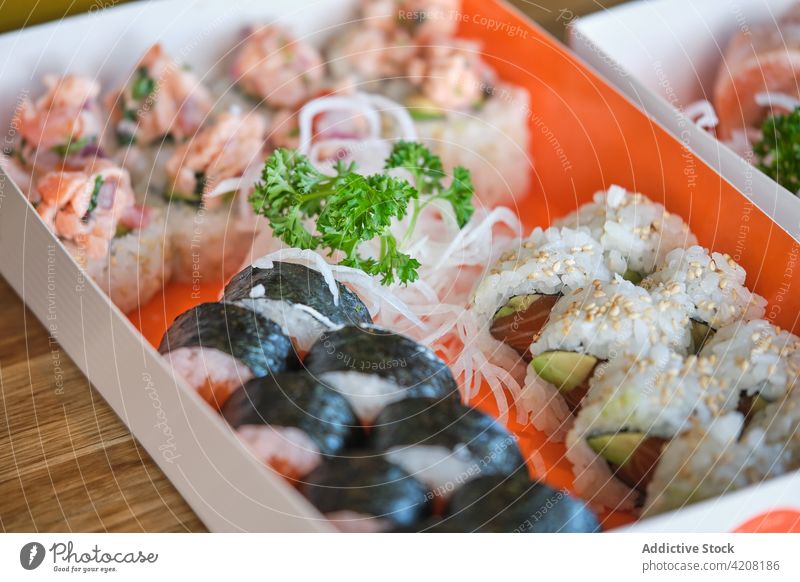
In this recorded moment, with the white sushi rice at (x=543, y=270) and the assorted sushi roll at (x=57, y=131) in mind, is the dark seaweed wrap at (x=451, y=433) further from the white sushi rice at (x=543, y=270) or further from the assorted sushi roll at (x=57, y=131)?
the assorted sushi roll at (x=57, y=131)

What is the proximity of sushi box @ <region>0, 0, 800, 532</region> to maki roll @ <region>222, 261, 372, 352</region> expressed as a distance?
21 centimetres

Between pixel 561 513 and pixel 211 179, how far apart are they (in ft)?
3.71

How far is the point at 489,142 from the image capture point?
78.4 inches

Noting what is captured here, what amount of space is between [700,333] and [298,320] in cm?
67

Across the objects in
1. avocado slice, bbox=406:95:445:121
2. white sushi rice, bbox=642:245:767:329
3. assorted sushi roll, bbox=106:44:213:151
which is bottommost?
white sushi rice, bbox=642:245:767:329

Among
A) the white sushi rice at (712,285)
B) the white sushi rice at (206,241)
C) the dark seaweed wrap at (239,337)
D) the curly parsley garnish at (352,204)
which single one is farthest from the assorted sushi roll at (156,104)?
the white sushi rice at (712,285)

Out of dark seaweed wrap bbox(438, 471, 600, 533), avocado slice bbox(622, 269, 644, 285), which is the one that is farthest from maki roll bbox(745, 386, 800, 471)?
avocado slice bbox(622, 269, 644, 285)

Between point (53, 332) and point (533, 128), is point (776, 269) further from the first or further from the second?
point (53, 332)

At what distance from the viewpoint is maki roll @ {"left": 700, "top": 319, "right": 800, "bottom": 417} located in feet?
4.09

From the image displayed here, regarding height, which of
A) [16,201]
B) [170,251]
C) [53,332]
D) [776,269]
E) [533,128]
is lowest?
[53,332]

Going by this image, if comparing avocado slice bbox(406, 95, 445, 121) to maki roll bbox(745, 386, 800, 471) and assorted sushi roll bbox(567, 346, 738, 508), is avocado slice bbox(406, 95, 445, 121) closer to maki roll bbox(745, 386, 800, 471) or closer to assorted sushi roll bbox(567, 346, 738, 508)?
assorted sushi roll bbox(567, 346, 738, 508)

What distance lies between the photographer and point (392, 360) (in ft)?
4.07

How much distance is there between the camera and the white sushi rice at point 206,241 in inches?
71.7
